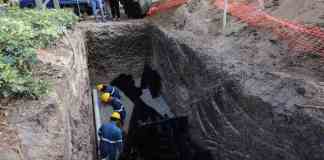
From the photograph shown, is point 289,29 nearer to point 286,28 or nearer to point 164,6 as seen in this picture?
point 286,28

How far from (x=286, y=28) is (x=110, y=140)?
13.3 ft

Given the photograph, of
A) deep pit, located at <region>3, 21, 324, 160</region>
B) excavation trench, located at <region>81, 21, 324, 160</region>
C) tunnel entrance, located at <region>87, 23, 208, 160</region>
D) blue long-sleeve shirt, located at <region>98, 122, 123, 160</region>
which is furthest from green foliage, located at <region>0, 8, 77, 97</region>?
tunnel entrance, located at <region>87, 23, 208, 160</region>

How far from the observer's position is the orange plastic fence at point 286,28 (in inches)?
200

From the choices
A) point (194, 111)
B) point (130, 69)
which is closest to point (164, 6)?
point (130, 69)

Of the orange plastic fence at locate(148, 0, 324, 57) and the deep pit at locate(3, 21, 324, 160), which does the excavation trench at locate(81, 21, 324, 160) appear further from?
the orange plastic fence at locate(148, 0, 324, 57)

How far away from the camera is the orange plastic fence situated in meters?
5.08

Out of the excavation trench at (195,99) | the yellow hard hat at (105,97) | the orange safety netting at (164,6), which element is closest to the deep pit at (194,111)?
the excavation trench at (195,99)

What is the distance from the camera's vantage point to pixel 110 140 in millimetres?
6766

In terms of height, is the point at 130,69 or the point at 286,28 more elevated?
the point at 286,28

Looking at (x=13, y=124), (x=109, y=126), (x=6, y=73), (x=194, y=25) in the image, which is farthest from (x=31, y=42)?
(x=194, y=25)

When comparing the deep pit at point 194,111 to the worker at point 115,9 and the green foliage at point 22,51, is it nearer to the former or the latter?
the green foliage at point 22,51

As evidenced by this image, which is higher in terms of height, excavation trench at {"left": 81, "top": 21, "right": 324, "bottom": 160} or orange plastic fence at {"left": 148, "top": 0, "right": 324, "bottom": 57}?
orange plastic fence at {"left": 148, "top": 0, "right": 324, "bottom": 57}

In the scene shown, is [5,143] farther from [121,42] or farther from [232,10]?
[121,42]

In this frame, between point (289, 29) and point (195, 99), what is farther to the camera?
point (195, 99)
